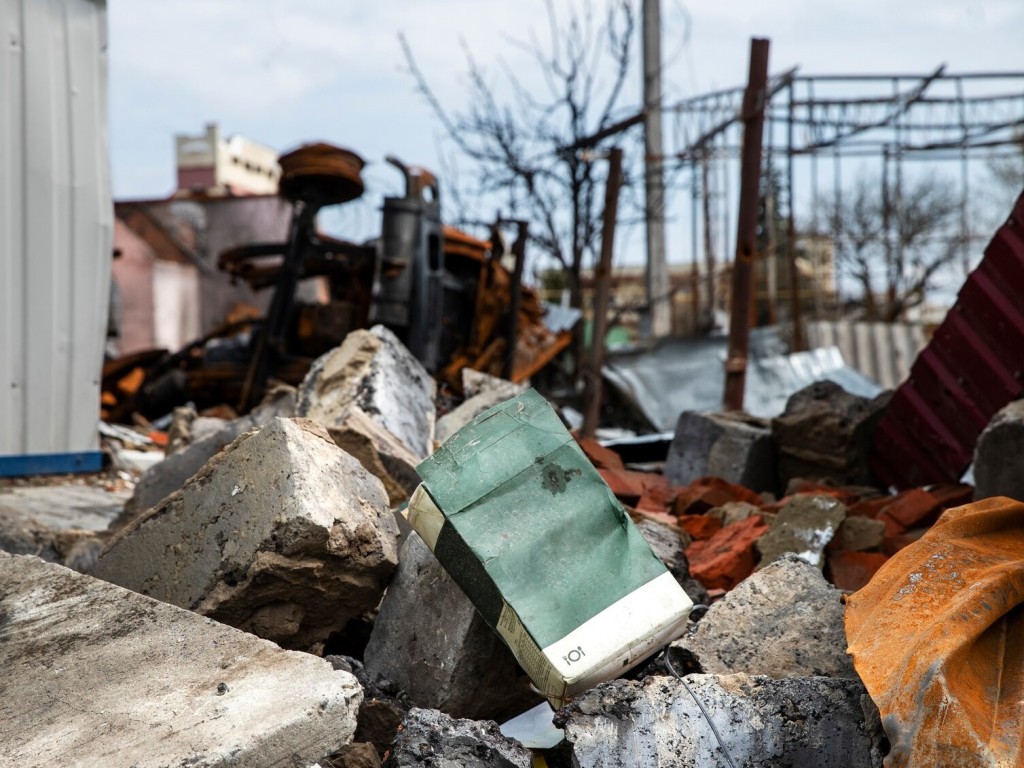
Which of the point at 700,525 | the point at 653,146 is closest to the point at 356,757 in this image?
the point at 700,525

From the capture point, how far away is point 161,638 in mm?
2512

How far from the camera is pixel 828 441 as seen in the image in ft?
18.1

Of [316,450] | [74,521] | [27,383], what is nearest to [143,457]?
[27,383]

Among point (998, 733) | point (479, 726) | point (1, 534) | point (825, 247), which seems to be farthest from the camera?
point (825, 247)

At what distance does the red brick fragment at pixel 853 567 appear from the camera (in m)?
3.75

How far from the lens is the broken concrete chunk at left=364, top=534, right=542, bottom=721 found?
280cm

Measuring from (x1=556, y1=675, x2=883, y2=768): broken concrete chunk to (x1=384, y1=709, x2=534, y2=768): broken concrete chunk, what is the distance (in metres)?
0.15

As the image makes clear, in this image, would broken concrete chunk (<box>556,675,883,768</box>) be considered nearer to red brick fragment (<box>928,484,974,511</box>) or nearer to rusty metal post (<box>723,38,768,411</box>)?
red brick fragment (<box>928,484,974,511</box>)

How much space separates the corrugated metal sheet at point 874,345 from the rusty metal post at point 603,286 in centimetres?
486

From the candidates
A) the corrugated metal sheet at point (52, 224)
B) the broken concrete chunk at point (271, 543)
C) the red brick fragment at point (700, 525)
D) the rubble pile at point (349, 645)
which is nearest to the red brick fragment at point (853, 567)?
the rubble pile at point (349, 645)

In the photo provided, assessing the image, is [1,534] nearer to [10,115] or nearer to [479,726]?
[479,726]

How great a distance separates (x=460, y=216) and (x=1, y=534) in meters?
8.40

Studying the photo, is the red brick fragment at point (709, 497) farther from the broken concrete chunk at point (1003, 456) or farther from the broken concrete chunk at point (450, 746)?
Result: the broken concrete chunk at point (450, 746)

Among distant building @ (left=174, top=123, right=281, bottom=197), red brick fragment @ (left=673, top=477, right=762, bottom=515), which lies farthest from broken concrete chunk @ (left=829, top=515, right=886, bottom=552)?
distant building @ (left=174, top=123, right=281, bottom=197)
